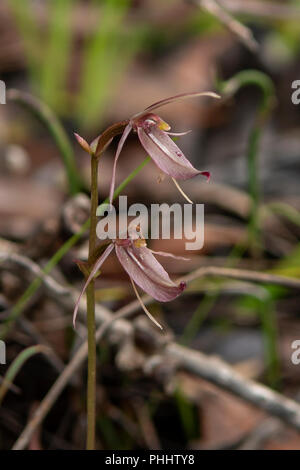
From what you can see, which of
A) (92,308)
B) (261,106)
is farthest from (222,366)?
(261,106)

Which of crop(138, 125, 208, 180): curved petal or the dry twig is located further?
the dry twig

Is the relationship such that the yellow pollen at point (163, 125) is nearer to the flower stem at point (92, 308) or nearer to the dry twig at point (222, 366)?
the flower stem at point (92, 308)

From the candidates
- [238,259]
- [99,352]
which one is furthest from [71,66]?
[99,352]

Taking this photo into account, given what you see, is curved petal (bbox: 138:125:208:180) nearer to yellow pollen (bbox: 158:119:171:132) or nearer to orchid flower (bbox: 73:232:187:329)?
yellow pollen (bbox: 158:119:171:132)

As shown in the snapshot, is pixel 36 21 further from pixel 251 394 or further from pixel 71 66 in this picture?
pixel 251 394

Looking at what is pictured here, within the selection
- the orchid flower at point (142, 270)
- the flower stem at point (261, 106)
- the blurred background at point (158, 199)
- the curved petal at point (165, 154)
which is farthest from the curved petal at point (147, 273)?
the flower stem at point (261, 106)

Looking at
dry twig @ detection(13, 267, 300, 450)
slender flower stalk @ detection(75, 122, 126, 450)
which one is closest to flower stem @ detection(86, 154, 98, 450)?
slender flower stalk @ detection(75, 122, 126, 450)

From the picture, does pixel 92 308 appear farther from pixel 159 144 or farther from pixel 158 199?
pixel 158 199
